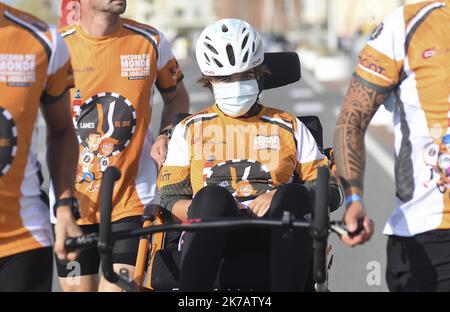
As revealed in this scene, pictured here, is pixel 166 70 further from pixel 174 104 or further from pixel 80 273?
pixel 80 273

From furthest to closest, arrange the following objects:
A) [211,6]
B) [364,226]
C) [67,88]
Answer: [211,6]
[67,88]
[364,226]

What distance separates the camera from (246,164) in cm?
578

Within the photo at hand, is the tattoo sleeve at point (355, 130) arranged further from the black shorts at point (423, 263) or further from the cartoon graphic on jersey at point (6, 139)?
the cartoon graphic on jersey at point (6, 139)

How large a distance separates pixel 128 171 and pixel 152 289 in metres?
1.19

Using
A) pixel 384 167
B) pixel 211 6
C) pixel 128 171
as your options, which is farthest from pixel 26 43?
pixel 211 6

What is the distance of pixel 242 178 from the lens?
18.9ft

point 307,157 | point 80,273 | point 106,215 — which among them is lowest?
point 80,273

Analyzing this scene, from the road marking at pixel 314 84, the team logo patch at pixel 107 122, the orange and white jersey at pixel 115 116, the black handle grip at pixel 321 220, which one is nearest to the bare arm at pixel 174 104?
the orange and white jersey at pixel 115 116

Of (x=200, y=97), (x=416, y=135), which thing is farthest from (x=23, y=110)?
(x=200, y=97)

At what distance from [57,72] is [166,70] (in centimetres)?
232

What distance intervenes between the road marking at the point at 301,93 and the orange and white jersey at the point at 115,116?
27253 millimetres

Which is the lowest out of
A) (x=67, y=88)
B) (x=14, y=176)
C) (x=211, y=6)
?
(x=14, y=176)

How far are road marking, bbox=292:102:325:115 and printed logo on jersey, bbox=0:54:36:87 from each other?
2266cm
